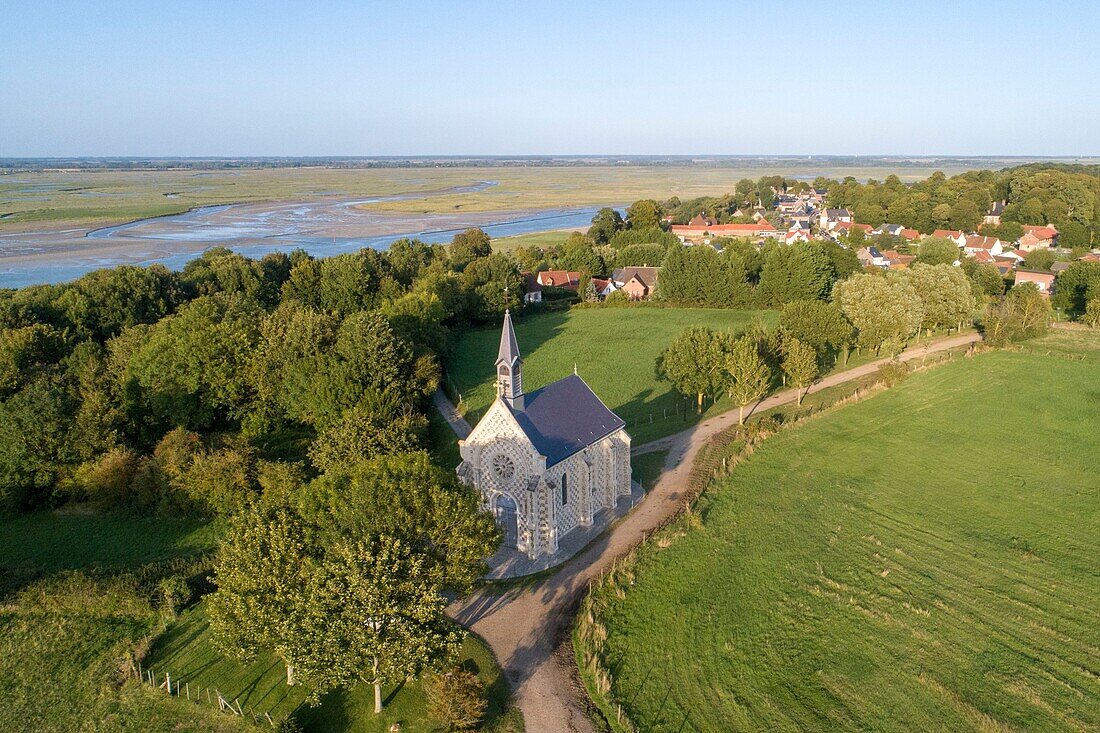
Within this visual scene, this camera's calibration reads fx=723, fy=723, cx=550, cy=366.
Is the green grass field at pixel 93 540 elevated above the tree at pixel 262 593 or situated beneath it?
situated beneath

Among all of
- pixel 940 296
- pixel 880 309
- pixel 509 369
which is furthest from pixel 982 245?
pixel 509 369

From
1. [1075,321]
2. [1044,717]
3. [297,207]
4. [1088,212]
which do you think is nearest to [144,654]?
[1044,717]

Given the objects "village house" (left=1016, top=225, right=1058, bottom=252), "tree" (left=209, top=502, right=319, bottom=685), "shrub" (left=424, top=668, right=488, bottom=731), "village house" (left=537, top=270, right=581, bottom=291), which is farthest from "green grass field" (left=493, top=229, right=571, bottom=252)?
"shrub" (left=424, top=668, right=488, bottom=731)

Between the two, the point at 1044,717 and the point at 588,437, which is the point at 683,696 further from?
the point at 588,437

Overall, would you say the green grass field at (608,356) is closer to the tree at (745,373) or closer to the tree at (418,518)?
the tree at (745,373)

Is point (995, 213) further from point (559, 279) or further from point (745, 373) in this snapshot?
point (745, 373)

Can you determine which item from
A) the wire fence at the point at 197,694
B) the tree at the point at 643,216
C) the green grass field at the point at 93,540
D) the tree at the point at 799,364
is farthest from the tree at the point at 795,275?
the wire fence at the point at 197,694
